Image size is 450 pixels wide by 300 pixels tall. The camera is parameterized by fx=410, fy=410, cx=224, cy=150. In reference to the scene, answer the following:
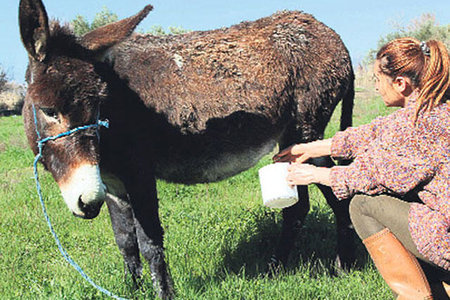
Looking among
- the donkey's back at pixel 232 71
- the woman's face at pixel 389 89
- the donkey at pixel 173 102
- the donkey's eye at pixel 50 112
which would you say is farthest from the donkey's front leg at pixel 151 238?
the woman's face at pixel 389 89

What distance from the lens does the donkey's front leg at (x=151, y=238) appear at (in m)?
2.84

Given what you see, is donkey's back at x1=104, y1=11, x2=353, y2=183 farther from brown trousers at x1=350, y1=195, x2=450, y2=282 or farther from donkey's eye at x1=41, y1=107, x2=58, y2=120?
brown trousers at x1=350, y1=195, x2=450, y2=282

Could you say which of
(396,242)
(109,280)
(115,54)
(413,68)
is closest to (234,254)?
(109,280)

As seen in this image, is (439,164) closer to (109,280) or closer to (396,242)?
(396,242)

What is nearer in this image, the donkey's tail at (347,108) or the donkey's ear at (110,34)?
the donkey's ear at (110,34)

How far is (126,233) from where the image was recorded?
124 inches

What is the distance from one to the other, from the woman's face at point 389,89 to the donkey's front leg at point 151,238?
1.63 m

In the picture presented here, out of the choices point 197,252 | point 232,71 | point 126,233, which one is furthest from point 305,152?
point 126,233

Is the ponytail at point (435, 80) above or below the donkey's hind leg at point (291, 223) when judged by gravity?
above

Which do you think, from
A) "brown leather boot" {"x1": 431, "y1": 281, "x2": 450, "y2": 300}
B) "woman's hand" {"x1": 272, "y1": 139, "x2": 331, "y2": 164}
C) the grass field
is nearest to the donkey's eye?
the grass field

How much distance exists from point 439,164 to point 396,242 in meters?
0.52

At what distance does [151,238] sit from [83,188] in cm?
91

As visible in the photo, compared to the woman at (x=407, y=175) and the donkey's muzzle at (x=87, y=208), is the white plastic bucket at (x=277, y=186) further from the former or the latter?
the donkey's muzzle at (x=87, y=208)

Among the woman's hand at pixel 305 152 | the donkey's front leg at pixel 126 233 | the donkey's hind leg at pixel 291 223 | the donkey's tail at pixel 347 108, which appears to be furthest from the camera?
the donkey's tail at pixel 347 108
